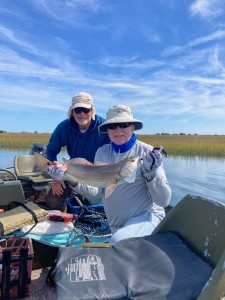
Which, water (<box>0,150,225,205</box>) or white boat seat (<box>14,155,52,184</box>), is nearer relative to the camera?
white boat seat (<box>14,155,52,184</box>)

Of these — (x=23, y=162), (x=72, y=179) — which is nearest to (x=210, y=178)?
(x=23, y=162)

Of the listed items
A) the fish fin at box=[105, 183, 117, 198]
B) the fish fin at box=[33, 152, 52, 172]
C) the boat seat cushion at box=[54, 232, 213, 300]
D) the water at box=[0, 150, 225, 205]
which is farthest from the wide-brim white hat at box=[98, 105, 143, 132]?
the water at box=[0, 150, 225, 205]

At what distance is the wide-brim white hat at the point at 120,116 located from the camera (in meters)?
3.44

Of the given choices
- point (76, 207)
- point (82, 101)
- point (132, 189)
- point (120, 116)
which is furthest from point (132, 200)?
point (82, 101)

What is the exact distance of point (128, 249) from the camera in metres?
2.51

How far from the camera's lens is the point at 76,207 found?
501 cm

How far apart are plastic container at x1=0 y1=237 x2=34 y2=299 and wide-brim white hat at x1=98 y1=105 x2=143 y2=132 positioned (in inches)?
60.9

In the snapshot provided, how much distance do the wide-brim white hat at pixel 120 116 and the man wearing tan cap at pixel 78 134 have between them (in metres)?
1.06

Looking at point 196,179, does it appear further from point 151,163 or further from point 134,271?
point 134,271

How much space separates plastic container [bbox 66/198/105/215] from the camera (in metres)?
5.02

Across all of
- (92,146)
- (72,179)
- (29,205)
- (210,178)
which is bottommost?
(210,178)

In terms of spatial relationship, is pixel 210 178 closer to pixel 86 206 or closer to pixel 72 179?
pixel 86 206

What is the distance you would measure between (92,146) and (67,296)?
320 centimetres

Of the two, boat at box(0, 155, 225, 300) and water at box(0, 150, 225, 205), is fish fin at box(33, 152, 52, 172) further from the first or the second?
water at box(0, 150, 225, 205)
